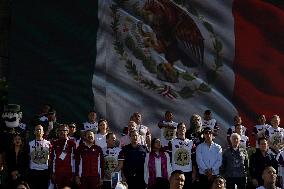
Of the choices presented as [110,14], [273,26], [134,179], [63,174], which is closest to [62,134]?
[63,174]

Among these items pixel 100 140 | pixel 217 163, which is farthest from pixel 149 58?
pixel 217 163

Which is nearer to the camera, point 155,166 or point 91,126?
point 155,166

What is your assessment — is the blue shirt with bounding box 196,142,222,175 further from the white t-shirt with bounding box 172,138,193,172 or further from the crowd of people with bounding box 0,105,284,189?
the white t-shirt with bounding box 172,138,193,172

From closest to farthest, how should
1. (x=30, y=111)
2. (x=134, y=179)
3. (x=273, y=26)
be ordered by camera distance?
(x=134, y=179), (x=30, y=111), (x=273, y=26)

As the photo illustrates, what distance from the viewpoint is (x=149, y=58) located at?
653 inches

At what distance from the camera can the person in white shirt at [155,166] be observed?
1172 cm

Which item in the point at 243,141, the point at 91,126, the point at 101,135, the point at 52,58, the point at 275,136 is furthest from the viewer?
the point at 52,58

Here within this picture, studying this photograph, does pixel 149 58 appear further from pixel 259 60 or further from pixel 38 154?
pixel 38 154

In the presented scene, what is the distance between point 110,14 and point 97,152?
5.47 m

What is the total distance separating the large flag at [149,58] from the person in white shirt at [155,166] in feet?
14.7

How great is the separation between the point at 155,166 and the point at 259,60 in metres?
6.27

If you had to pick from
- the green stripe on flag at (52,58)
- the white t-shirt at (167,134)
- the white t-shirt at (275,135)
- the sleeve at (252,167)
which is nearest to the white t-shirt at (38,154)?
the white t-shirt at (167,134)

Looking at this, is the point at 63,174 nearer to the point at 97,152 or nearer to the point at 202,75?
the point at 97,152

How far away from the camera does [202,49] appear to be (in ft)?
55.0
